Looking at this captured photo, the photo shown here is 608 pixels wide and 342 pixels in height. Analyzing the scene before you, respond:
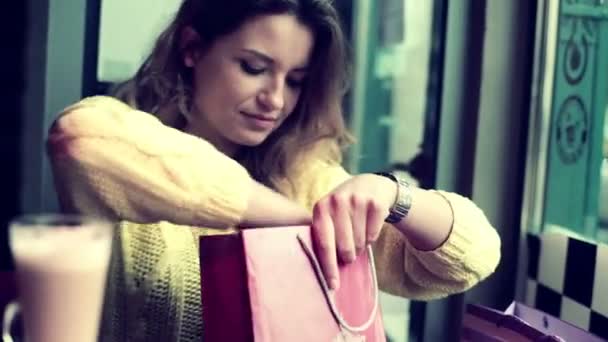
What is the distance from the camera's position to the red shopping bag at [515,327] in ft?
2.89

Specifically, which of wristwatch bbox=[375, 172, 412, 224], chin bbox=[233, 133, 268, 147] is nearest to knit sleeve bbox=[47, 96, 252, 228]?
wristwatch bbox=[375, 172, 412, 224]

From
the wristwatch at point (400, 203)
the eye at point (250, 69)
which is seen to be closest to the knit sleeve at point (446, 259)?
the wristwatch at point (400, 203)

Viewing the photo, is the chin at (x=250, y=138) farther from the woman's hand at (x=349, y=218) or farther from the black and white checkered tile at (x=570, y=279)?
the black and white checkered tile at (x=570, y=279)

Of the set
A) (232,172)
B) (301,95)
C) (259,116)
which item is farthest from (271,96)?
(232,172)

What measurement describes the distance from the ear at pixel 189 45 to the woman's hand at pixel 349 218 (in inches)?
17.3

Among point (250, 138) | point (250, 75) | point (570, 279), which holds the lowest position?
point (570, 279)

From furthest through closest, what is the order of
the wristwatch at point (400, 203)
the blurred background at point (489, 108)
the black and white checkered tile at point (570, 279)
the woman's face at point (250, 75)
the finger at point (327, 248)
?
the blurred background at point (489, 108) < the black and white checkered tile at point (570, 279) < the woman's face at point (250, 75) < the wristwatch at point (400, 203) < the finger at point (327, 248)

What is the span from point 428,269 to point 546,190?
1.72ft

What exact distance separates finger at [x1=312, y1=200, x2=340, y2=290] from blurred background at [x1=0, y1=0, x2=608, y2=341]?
0.70 metres

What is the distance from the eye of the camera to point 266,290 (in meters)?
0.66

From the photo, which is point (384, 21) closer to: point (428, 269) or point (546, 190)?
point (546, 190)

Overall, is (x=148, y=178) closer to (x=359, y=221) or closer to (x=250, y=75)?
(x=359, y=221)

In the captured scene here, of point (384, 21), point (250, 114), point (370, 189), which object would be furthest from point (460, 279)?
point (384, 21)

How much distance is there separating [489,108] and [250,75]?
1.90 ft
